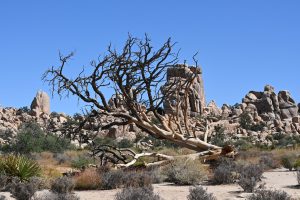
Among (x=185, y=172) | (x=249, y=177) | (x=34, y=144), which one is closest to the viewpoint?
(x=249, y=177)

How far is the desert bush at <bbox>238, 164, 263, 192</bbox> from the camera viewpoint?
1398cm

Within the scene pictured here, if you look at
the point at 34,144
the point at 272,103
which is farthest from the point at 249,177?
the point at 272,103

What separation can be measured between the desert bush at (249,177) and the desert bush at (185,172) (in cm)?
147

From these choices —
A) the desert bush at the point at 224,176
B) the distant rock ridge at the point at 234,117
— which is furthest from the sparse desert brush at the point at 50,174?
the distant rock ridge at the point at 234,117

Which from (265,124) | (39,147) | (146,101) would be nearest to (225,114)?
(265,124)

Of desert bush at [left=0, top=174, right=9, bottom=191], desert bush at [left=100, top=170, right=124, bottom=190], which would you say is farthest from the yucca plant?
desert bush at [left=100, top=170, right=124, bottom=190]

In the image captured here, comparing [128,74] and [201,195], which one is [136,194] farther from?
[128,74]

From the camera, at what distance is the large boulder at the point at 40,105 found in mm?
107363

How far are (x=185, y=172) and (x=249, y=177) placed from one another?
251cm

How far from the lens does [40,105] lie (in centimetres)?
11556

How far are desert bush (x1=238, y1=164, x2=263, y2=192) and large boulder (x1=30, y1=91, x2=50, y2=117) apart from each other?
91298 mm

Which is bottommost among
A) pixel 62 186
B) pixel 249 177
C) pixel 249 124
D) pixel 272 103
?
pixel 62 186

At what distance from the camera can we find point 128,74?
67.2 feet

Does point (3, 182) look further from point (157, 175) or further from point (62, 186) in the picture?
point (157, 175)
